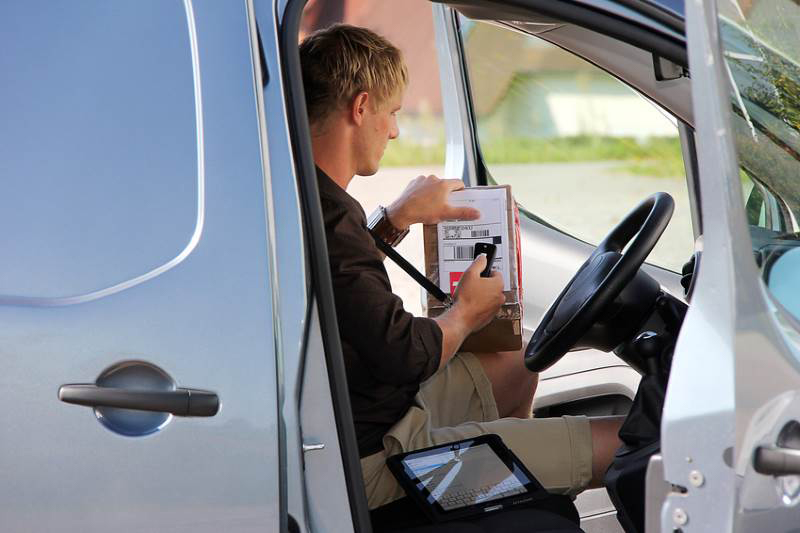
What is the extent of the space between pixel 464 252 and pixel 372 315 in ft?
1.10

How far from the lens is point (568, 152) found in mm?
12148

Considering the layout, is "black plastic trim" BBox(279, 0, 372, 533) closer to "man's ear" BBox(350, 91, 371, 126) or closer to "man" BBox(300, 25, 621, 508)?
"man" BBox(300, 25, 621, 508)

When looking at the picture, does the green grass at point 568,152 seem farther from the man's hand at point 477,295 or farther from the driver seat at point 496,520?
the driver seat at point 496,520

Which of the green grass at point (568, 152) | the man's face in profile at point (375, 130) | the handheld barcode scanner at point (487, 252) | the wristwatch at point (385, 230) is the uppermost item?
the green grass at point (568, 152)

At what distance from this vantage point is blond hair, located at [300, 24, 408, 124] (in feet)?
5.99

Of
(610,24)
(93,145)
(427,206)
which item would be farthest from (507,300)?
(93,145)

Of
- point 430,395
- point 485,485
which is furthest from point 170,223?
point 430,395

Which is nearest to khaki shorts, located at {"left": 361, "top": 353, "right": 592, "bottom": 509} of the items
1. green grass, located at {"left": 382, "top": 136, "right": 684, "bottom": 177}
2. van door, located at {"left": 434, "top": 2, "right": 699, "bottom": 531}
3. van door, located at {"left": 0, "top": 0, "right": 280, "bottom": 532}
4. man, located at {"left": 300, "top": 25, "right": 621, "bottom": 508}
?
man, located at {"left": 300, "top": 25, "right": 621, "bottom": 508}

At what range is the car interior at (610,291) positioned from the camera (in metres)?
1.41

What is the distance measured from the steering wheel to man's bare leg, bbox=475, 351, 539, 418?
0.56 ft

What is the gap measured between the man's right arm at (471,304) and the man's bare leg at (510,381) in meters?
0.38

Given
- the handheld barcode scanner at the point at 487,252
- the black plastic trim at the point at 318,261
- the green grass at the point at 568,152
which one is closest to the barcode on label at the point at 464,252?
the handheld barcode scanner at the point at 487,252

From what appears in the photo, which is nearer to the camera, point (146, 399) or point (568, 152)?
point (146, 399)

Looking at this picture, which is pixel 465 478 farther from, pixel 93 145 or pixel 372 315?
pixel 93 145
